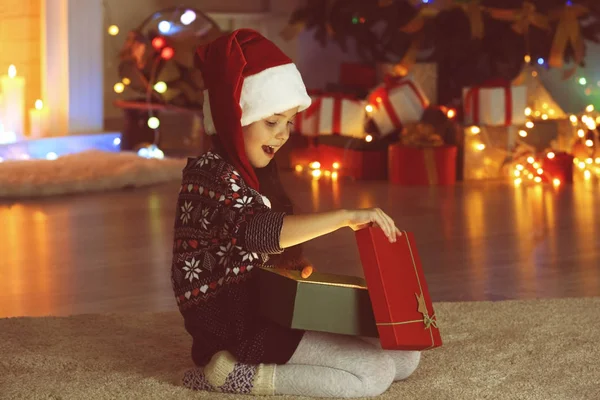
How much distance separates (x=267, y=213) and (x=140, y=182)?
206 centimetres

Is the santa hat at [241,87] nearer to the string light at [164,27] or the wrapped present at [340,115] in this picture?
→ the wrapped present at [340,115]

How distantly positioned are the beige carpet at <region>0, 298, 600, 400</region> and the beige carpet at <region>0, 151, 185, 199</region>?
4.63 ft

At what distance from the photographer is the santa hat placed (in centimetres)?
155

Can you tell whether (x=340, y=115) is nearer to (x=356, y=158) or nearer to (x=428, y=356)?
(x=356, y=158)

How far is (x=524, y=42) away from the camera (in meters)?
3.80

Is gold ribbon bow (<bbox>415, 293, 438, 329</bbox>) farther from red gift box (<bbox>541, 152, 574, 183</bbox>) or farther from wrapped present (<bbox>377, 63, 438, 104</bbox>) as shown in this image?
wrapped present (<bbox>377, 63, 438, 104</bbox>)

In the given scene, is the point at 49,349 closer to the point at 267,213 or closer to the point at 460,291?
the point at 267,213

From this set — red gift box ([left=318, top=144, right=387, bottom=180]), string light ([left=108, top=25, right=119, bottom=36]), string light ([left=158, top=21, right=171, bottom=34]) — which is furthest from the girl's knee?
string light ([left=108, top=25, right=119, bottom=36])

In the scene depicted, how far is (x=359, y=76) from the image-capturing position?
13.5 feet

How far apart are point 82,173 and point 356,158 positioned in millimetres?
908

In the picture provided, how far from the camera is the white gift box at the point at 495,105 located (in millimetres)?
3641

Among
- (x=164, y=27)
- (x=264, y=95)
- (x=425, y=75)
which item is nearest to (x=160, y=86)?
(x=164, y=27)

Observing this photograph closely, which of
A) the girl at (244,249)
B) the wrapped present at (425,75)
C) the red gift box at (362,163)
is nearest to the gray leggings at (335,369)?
the girl at (244,249)

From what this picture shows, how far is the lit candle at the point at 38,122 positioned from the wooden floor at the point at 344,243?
64cm
